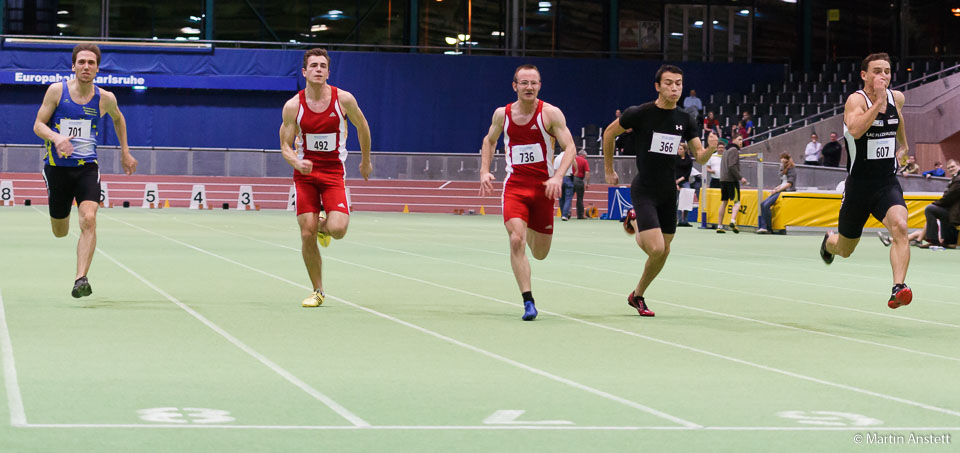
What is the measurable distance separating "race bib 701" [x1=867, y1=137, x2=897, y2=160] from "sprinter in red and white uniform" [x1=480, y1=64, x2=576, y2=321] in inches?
96.5

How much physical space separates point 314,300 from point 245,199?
29.4 meters

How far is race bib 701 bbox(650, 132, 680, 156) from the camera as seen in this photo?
11.1 metres

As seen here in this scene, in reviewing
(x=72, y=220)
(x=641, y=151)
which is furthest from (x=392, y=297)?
(x=72, y=220)

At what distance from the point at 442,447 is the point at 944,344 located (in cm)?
537

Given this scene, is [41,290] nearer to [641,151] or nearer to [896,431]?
[641,151]

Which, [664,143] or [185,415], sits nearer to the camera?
[185,415]

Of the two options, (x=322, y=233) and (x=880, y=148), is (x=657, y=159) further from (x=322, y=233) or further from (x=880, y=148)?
(x=322, y=233)

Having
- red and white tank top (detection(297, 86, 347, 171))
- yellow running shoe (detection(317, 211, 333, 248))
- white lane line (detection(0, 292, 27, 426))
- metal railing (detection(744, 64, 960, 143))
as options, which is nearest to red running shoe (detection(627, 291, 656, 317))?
yellow running shoe (detection(317, 211, 333, 248))

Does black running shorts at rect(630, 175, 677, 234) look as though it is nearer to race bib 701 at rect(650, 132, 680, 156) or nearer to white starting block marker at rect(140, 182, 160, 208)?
race bib 701 at rect(650, 132, 680, 156)

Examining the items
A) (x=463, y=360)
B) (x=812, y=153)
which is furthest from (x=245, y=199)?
(x=463, y=360)

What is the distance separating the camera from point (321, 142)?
11.5m

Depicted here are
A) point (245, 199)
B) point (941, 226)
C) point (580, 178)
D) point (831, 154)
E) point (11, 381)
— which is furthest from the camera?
point (245, 199)

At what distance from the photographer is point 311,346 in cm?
881

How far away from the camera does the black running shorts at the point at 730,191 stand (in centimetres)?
2939
